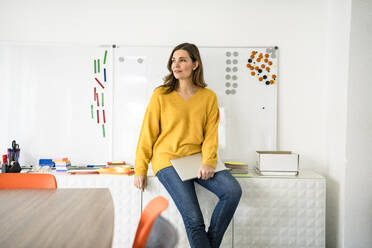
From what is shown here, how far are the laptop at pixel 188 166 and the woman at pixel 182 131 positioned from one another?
0.03 metres

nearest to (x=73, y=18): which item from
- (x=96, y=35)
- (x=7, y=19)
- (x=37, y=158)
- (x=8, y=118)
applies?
(x=96, y=35)

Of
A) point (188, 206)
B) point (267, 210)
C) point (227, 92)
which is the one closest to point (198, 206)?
point (188, 206)

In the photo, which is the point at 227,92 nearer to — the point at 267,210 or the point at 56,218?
the point at 267,210

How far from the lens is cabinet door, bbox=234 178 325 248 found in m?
2.08

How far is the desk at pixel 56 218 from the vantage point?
0.67 m

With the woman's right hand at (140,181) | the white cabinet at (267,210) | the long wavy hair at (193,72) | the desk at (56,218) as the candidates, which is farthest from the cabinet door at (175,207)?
the desk at (56,218)

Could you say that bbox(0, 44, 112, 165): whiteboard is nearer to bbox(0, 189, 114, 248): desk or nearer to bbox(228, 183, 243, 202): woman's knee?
bbox(228, 183, 243, 202): woman's knee

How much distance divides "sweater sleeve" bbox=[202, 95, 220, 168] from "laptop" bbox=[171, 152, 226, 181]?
2.0 inches

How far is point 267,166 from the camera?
2.16 m

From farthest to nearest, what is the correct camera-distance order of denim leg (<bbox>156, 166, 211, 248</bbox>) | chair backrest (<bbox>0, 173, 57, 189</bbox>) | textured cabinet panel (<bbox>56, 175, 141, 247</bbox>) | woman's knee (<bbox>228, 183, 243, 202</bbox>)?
1. textured cabinet panel (<bbox>56, 175, 141, 247</bbox>)
2. woman's knee (<bbox>228, 183, 243, 202</bbox>)
3. denim leg (<bbox>156, 166, 211, 248</bbox>)
4. chair backrest (<bbox>0, 173, 57, 189</bbox>)

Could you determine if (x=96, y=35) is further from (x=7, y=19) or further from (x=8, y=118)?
(x=8, y=118)

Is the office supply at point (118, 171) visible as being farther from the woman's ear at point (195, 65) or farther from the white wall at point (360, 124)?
the white wall at point (360, 124)

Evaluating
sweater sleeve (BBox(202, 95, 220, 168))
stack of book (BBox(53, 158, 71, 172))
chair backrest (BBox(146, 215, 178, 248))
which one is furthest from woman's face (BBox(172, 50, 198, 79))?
chair backrest (BBox(146, 215, 178, 248))

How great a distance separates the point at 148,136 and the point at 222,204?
70 cm
